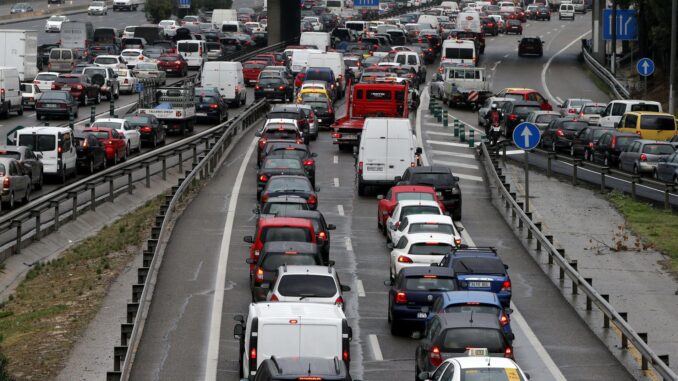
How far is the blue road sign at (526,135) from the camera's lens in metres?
37.2

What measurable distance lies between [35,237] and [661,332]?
1614cm

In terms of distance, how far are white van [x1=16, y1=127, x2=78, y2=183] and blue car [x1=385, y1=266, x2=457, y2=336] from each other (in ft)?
74.3

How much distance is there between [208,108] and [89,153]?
55.3ft

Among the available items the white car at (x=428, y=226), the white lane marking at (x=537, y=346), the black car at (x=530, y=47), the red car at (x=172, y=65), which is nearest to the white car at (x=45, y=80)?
the red car at (x=172, y=65)

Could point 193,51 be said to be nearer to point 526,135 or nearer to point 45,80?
point 45,80

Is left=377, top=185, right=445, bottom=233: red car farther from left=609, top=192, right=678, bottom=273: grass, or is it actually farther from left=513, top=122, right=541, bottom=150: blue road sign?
left=609, top=192, right=678, bottom=273: grass

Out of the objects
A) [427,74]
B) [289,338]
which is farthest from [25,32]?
[289,338]

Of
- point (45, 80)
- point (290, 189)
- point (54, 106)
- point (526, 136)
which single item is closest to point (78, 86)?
point (45, 80)

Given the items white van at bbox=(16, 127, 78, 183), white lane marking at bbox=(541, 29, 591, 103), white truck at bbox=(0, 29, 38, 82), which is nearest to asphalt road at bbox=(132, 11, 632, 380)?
white van at bbox=(16, 127, 78, 183)

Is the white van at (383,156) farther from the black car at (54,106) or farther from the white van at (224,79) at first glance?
the white van at (224,79)

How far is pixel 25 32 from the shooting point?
254 ft

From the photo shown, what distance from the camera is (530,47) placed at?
4067 inches

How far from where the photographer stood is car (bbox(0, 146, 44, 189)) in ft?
141

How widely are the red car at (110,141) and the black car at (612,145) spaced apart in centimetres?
1586
